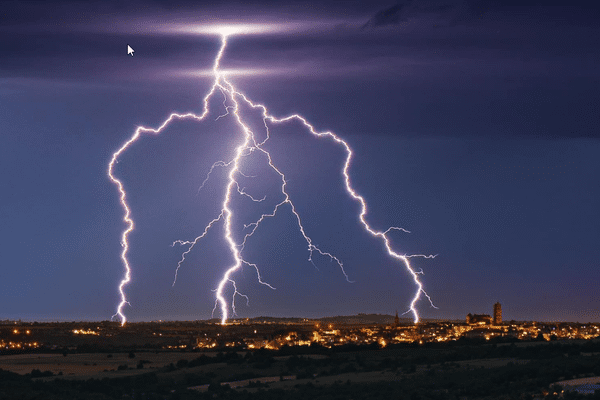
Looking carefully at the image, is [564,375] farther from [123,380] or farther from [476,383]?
[123,380]

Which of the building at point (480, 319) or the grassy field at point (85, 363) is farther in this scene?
the building at point (480, 319)

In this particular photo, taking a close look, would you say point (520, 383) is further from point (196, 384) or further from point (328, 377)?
point (196, 384)

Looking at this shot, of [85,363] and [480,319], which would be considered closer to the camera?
[85,363]

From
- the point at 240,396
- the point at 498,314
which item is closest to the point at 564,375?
the point at 240,396

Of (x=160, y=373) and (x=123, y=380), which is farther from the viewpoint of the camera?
(x=160, y=373)

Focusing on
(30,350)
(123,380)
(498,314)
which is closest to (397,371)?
(123,380)

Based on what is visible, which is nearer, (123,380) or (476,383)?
(476,383)

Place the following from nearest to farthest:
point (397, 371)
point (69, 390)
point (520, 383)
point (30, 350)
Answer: point (520, 383)
point (69, 390)
point (397, 371)
point (30, 350)

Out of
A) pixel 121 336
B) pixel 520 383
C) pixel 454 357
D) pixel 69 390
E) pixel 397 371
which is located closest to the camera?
pixel 520 383

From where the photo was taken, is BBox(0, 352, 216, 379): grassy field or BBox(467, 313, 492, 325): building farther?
BBox(467, 313, 492, 325): building
